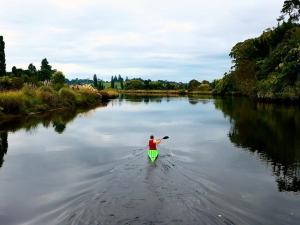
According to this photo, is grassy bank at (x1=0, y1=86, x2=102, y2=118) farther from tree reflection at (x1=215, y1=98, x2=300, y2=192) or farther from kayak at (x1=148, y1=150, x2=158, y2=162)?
tree reflection at (x1=215, y1=98, x2=300, y2=192)

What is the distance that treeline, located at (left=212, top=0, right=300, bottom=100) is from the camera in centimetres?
7031

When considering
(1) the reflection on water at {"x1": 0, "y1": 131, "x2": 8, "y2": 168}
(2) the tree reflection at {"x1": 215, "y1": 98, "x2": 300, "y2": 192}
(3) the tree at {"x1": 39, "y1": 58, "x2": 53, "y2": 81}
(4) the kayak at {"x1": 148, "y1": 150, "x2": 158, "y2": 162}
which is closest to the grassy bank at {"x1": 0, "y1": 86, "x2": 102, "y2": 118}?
(1) the reflection on water at {"x1": 0, "y1": 131, "x2": 8, "y2": 168}

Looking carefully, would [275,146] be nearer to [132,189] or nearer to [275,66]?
[132,189]

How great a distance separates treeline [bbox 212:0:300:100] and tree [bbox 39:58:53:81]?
177 feet

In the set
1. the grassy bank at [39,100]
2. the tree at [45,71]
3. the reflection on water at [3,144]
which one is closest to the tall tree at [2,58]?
the grassy bank at [39,100]

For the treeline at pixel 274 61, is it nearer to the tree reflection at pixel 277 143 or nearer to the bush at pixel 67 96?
the tree reflection at pixel 277 143

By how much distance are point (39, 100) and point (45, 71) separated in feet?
198

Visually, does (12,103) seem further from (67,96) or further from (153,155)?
(153,155)

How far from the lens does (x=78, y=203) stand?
14.3 m

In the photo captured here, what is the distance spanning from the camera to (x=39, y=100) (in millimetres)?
52250

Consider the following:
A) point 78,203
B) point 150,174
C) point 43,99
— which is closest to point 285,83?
point 43,99

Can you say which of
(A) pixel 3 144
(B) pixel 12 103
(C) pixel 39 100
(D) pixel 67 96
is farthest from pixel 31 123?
(D) pixel 67 96

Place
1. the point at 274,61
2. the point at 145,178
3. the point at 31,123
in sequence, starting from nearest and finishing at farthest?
1. the point at 145,178
2. the point at 31,123
3. the point at 274,61

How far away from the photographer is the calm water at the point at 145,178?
13297mm
